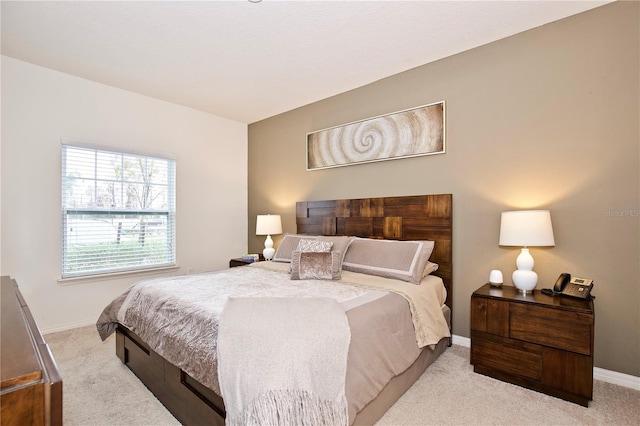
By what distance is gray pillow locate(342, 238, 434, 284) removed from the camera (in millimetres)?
2610

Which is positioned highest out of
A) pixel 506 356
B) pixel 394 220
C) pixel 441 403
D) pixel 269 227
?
pixel 394 220

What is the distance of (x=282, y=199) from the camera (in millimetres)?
4547

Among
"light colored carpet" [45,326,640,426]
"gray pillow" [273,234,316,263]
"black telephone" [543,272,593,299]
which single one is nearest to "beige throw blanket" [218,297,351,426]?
"light colored carpet" [45,326,640,426]

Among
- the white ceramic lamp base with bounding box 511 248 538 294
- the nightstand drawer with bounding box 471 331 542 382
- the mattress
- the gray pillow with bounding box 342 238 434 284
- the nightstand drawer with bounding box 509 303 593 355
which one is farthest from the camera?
the gray pillow with bounding box 342 238 434 284

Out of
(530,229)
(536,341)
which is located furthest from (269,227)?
(536,341)

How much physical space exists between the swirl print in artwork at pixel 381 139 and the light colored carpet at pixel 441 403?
6.62 ft

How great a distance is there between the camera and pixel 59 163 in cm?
326

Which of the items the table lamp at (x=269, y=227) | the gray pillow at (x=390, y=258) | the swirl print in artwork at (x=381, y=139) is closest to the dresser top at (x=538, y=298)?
the gray pillow at (x=390, y=258)

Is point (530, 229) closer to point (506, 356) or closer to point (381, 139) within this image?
point (506, 356)

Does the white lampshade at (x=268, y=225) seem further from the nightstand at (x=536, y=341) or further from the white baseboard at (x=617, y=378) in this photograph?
the white baseboard at (x=617, y=378)

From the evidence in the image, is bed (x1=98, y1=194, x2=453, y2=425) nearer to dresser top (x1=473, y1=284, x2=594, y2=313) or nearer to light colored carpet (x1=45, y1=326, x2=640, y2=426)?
light colored carpet (x1=45, y1=326, x2=640, y2=426)

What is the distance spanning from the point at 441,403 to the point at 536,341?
78cm

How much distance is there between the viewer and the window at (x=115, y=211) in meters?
3.35

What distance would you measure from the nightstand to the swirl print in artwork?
1.51 metres
